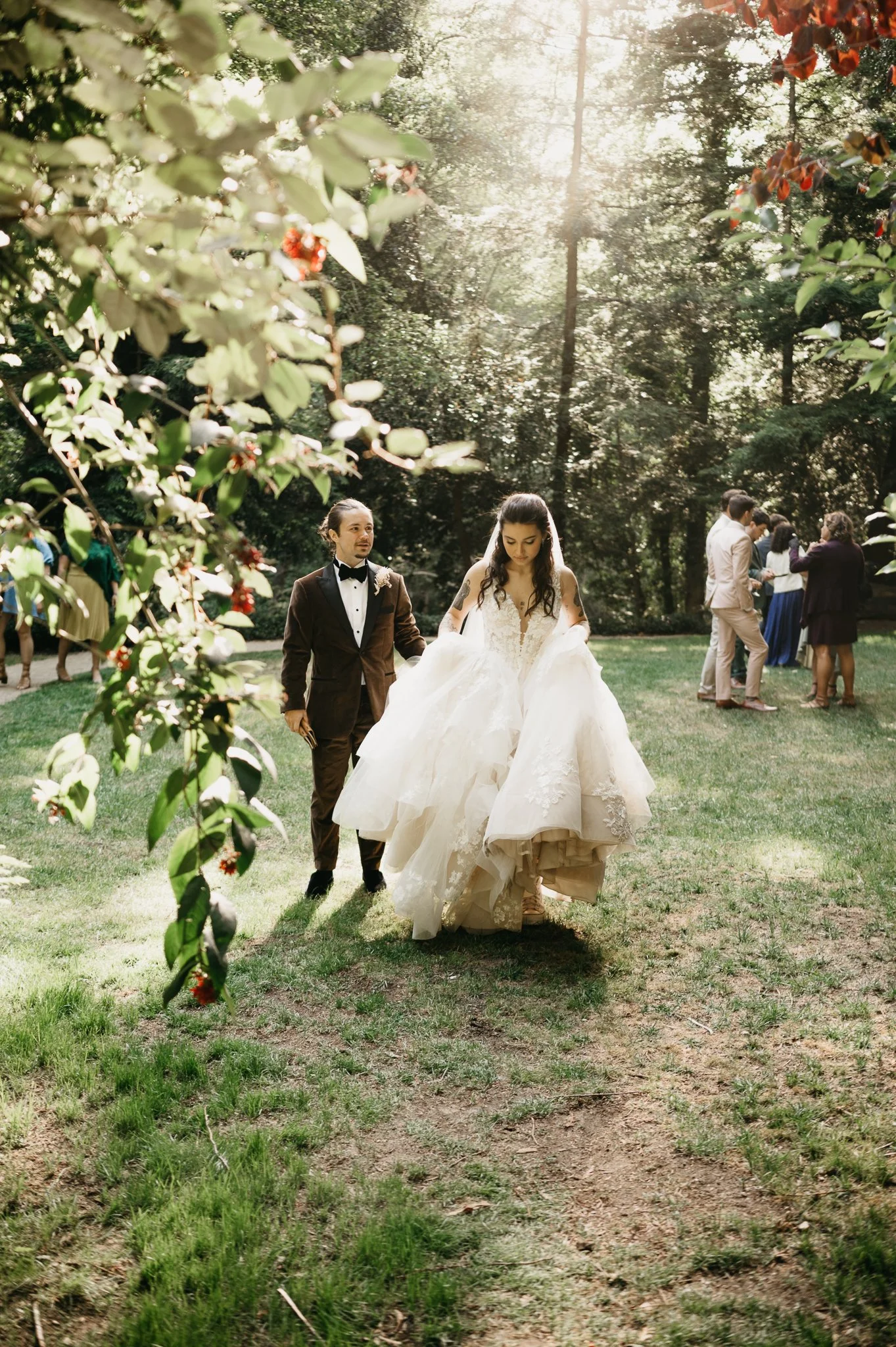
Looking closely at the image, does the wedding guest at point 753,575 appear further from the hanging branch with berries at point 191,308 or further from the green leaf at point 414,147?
the green leaf at point 414,147

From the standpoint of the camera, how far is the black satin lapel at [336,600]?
18.7 ft

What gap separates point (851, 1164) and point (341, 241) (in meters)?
3.04

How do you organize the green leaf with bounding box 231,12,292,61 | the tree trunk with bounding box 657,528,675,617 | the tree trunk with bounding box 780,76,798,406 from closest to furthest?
the green leaf with bounding box 231,12,292,61 → the tree trunk with bounding box 780,76,798,406 → the tree trunk with bounding box 657,528,675,617

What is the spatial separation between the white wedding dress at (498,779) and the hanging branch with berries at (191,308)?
98.8 inches

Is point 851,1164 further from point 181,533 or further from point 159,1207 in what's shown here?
point 181,533

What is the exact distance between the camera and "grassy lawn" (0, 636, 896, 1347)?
2.73 metres

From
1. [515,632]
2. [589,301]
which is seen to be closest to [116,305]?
[515,632]

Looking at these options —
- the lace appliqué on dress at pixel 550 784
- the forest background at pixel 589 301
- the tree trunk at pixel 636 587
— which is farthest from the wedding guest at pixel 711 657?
the tree trunk at pixel 636 587

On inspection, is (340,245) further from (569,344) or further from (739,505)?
(569,344)

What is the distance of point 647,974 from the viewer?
190 inches

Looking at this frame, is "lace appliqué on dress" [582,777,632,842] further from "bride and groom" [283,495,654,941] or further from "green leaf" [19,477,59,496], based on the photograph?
"green leaf" [19,477,59,496]

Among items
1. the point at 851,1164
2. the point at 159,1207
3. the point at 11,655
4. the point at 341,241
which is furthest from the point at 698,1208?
the point at 11,655

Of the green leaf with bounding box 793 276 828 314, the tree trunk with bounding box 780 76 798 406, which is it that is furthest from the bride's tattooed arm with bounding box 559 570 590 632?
the tree trunk with bounding box 780 76 798 406

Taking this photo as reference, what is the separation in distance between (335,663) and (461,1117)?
2.71 meters
